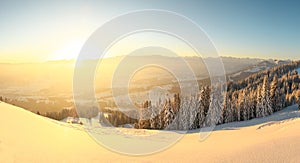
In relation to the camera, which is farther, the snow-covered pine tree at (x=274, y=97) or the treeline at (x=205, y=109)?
the snow-covered pine tree at (x=274, y=97)

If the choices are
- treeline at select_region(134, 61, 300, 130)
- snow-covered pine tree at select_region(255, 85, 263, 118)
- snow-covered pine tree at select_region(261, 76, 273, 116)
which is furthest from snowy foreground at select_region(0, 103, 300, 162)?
snow-covered pine tree at select_region(261, 76, 273, 116)

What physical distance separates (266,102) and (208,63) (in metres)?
42.1

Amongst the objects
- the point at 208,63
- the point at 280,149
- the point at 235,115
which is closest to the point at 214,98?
the point at 235,115

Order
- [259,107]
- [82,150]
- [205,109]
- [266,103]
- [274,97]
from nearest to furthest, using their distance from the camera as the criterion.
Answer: [82,150], [205,109], [259,107], [266,103], [274,97]

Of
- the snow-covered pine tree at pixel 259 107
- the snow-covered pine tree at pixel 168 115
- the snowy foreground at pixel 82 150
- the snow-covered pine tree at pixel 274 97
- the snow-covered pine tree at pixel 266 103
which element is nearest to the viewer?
the snowy foreground at pixel 82 150

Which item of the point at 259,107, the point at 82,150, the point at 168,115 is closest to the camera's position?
the point at 82,150

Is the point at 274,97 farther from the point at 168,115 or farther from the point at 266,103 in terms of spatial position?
the point at 168,115

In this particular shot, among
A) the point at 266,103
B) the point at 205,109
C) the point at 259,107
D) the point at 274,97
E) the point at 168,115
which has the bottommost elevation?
the point at 168,115

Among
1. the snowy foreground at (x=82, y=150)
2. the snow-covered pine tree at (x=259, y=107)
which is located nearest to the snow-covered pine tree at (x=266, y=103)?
the snow-covered pine tree at (x=259, y=107)

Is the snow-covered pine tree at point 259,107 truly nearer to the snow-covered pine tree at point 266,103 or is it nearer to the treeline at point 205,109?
the treeline at point 205,109

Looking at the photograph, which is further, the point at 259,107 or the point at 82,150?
the point at 259,107

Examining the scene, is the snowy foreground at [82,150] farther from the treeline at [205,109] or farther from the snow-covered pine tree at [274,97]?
the snow-covered pine tree at [274,97]

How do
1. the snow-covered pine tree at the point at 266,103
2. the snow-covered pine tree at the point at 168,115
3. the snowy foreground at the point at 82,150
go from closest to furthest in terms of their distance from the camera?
the snowy foreground at the point at 82,150 → the snow-covered pine tree at the point at 168,115 → the snow-covered pine tree at the point at 266,103

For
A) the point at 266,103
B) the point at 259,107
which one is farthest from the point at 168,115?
the point at 266,103
